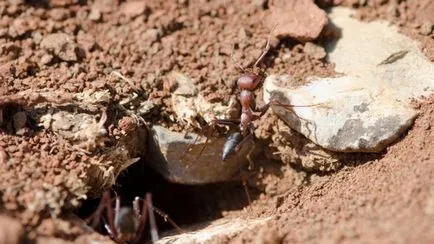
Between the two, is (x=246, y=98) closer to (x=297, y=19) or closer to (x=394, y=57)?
(x=297, y=19)

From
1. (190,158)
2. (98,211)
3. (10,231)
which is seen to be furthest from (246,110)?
(10,231)

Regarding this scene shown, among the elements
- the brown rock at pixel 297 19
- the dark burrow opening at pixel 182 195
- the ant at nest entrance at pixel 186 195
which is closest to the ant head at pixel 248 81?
the brown rock at pixel 297 19

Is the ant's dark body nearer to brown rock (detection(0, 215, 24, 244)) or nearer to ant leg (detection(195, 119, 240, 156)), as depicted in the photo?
ant leg (detection(195, 119, 240, 156))

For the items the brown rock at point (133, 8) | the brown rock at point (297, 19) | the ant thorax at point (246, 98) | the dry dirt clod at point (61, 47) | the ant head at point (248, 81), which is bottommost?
the ant thorax at point (246, 98)

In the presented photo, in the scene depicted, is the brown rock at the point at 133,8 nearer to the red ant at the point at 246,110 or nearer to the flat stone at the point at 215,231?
the red ant at the point at 246,110

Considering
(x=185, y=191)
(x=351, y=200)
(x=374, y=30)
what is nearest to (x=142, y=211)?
(x=185, y=191)
